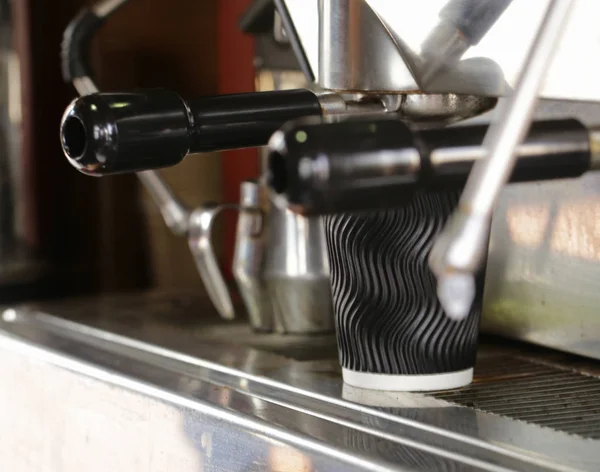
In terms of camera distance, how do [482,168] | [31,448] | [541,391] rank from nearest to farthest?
[482,168]
[541,391]
[31,448]

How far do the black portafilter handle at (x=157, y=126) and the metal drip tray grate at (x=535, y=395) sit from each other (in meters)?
0.16

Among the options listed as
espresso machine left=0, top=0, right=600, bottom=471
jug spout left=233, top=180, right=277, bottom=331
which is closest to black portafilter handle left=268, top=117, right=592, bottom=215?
espresso machine left=0, top=0, right=600, bottom=471

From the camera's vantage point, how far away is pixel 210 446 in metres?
0.47

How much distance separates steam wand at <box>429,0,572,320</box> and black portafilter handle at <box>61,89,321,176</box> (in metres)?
0.15

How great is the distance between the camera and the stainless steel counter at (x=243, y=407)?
1.32 feet

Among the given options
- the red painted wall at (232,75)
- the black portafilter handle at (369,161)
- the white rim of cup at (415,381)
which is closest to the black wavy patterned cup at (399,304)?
the white rim of cup at (415,381)

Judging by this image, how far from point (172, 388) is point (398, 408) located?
13 cm

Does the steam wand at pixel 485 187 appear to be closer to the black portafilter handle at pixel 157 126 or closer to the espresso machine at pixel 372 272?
the espresso machine at pixel 372 272

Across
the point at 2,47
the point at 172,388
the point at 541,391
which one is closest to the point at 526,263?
the point at 541,391

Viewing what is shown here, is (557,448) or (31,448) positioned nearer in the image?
(557,448)

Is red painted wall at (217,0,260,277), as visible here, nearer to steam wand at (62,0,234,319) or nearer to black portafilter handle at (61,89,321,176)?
steam wand at (62,0,234,319)

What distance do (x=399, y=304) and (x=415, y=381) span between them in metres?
0.04

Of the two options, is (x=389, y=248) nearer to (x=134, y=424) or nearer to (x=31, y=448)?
(x=134, y=424)

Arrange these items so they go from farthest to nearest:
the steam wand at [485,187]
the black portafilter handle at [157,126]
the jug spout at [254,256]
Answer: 1. the jug spout at [254,256]
2. the black portafilter handle at [157,126]
3. the steam wand at [485,187]
